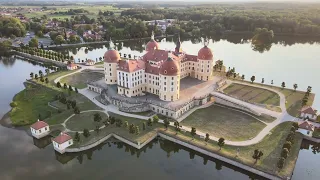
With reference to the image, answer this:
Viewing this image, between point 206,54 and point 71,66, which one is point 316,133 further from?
point 71,66

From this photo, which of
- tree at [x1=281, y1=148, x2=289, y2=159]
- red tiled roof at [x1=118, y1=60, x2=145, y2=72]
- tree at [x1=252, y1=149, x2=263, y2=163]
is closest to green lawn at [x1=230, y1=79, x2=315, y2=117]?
tree at [x1=281, y1=148, x2=289, y2=159]

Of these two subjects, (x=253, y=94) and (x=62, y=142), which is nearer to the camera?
(x=62, y=142)

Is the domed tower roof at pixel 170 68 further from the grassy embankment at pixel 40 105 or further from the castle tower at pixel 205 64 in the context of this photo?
the grassy embankment at pixel 40 105

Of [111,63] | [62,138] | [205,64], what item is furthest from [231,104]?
[62,138]

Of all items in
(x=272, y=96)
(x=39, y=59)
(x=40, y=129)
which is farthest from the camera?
(x=39, y=59)

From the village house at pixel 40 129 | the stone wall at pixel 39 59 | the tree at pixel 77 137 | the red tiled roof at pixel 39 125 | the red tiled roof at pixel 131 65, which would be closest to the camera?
the tree at pixel 77 137

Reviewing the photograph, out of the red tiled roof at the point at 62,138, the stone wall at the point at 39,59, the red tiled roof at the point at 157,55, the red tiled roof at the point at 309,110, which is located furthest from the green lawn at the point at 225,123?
the stone wall at the point at 39,59
